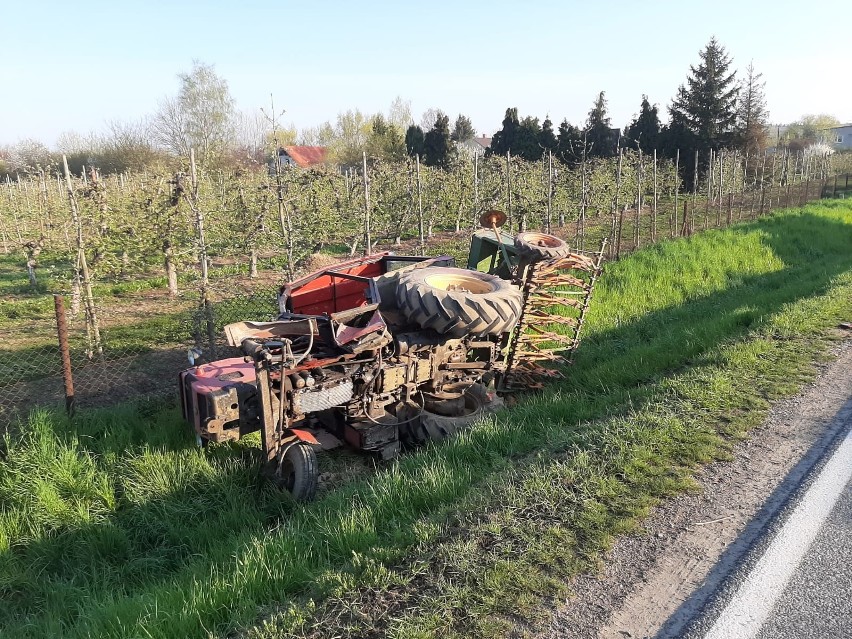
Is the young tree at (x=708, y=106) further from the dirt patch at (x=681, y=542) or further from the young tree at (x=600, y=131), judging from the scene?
the dirt patch at (x=681, y=542)

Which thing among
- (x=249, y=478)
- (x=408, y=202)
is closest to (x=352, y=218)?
(x=408, y=202)

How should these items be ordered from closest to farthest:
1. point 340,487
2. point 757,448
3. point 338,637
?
point 338,637 < point 757,448 < point 340,487

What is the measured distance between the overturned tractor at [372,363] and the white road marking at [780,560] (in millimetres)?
2747

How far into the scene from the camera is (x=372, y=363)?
17.1 feet

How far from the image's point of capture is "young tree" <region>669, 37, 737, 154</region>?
40.0 meters

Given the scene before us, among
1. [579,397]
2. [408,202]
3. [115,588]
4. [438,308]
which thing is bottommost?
[115,588]

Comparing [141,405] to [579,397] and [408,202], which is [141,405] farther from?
[408,202]

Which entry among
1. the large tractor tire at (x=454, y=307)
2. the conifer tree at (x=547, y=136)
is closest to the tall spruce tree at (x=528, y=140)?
the conifer tree at (x=547, y=136)

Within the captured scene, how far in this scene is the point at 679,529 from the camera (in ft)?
11.2

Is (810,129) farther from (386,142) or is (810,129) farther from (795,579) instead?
(795,579)

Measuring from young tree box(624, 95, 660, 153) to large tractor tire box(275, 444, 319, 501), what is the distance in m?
41.2

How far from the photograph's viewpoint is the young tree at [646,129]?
4094 cm

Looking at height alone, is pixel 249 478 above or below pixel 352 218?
below

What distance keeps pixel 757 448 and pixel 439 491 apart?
8.08 feet
